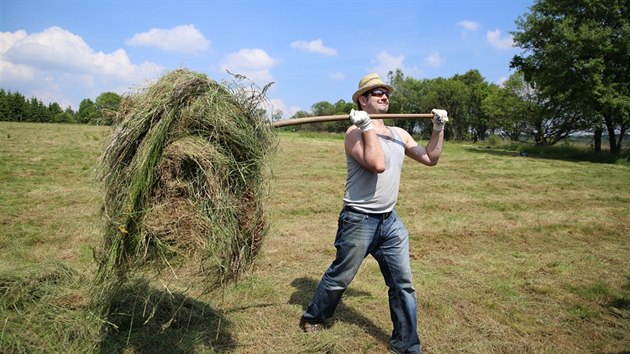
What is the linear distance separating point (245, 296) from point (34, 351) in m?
1.95

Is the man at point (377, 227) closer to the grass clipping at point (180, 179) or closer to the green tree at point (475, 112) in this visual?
the grass clipping at point (180, 179)

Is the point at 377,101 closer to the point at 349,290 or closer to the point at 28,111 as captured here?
the point at 349,290

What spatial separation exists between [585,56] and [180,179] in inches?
1101

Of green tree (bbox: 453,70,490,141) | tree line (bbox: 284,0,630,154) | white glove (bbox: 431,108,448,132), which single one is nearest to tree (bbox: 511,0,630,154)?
tree line (bbox: 284,0,630,154)

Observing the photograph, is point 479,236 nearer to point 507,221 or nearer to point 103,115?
point 507,221

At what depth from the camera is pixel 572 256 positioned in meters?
6.38

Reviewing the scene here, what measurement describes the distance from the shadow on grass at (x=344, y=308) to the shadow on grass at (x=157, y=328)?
0.97 meters

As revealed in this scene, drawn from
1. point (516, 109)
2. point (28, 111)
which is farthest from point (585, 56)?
point (28, 111)

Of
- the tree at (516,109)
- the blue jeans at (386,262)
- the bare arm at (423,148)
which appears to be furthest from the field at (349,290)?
the tree at (516,109)

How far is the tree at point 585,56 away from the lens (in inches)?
917

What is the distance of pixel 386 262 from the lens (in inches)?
146

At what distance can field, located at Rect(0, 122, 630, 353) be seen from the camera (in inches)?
141

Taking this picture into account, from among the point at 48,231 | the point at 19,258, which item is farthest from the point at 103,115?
the point at 48,231

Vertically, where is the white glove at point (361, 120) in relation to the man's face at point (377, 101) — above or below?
below
